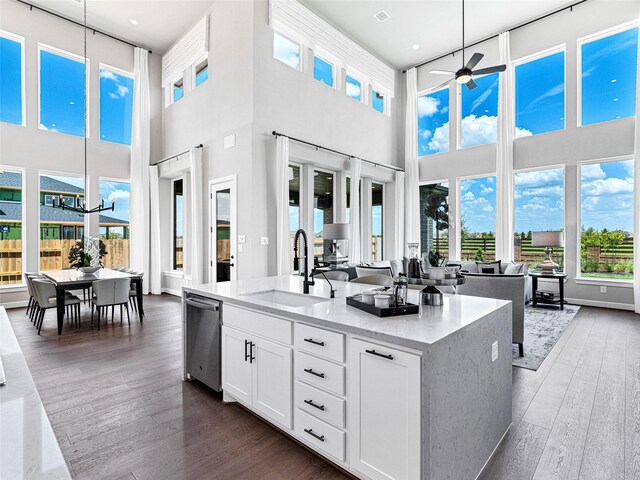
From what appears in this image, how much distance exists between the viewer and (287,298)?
113 inches

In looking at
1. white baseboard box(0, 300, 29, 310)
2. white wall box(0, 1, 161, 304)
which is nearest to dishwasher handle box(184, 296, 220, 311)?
white baseboard box(0, 300, 29, 310)

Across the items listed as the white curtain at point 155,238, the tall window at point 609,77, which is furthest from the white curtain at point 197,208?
the tall window at point 609,77

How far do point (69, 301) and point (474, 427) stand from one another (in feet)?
18.1

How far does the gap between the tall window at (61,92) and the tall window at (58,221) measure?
104cm

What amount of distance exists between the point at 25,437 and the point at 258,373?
1651 millimetres

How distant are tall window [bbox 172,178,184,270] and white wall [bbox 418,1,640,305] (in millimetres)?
7196

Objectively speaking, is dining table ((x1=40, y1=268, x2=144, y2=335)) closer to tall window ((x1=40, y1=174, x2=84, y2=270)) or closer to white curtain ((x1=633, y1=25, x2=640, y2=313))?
tall window ((x1=40, y1=174, x2=84, y2=270))

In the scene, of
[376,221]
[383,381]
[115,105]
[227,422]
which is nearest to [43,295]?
[227,422]

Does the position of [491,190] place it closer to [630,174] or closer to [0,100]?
[630,174]

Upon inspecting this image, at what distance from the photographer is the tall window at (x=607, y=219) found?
245 inches

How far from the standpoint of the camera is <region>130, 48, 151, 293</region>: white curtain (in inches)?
297

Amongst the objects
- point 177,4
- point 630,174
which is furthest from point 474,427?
point 177,4

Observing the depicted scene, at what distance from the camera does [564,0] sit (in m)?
6.44

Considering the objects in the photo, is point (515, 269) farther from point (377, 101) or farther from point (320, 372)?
point (320, 372)
